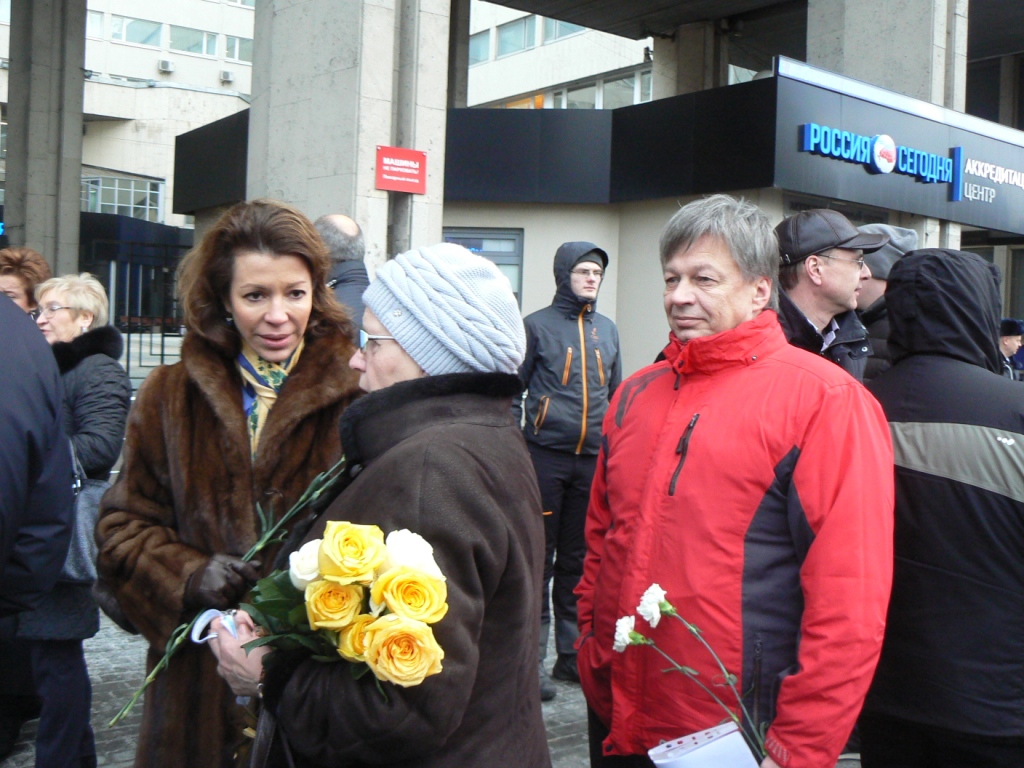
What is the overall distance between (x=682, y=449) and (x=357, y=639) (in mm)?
1034

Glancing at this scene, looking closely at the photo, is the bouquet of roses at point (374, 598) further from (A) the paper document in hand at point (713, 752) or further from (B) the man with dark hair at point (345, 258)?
(B) the man with dark hair at point (345, 258)

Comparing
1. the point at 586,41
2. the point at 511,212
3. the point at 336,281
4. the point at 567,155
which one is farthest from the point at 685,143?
the point at 586,41

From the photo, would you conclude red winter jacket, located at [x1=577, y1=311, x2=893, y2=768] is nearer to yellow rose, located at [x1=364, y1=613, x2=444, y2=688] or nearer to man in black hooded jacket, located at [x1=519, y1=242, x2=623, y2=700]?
yellow rose, located at [x1=364, y1=613, x2=444, y2=688]

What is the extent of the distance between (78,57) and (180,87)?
2994cm

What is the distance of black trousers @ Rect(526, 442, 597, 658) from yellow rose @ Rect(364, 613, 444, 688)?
373 centimetres

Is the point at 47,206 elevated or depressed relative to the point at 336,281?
elevated

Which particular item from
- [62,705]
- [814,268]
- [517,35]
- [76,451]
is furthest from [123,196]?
[814,268]

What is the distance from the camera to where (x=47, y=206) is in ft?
51.0

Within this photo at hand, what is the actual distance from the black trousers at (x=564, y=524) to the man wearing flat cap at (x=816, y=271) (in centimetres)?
209

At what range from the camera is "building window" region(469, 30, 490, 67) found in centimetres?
3612

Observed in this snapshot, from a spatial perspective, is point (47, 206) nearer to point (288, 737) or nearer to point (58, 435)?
point (58, 435)

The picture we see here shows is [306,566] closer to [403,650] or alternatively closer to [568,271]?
[403,650]

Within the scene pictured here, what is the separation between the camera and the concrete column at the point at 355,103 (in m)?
9.02

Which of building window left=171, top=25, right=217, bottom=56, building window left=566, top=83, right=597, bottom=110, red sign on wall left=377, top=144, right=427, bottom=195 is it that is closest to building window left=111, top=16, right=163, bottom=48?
building window left=171, top=25, right=217, bottom=56
